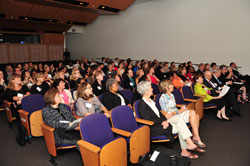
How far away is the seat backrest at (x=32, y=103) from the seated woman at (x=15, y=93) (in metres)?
0.51

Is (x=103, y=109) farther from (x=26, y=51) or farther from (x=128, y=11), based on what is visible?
(x=26, y=51)

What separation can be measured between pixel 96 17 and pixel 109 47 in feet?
7.93

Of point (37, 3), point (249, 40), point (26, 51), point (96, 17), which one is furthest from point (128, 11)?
point (26, 51)

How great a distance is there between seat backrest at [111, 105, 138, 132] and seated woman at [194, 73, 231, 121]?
2515 millimetres

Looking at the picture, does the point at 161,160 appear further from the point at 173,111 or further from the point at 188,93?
the point at 188,93

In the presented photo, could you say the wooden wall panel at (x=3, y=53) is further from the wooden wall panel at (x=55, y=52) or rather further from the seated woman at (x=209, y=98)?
the seated woman at (x=209, y=98)

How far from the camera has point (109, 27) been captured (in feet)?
43.5

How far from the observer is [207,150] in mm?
3242

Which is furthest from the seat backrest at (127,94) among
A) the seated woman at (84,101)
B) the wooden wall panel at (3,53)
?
the wooden wall panel at (3,53)

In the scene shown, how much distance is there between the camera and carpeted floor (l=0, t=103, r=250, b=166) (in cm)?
295

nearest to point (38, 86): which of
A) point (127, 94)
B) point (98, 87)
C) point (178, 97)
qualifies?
point (98, 87)

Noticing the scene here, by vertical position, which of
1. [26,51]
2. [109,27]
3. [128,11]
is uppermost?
[128,11]

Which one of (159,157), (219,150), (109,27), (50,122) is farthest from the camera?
(109,27)

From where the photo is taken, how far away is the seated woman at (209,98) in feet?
15.2
